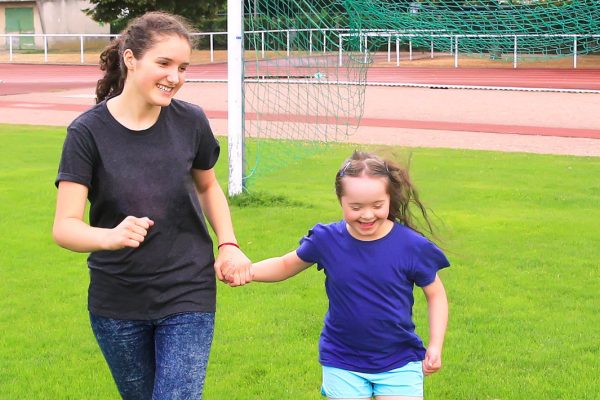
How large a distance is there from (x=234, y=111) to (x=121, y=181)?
20.0 ft

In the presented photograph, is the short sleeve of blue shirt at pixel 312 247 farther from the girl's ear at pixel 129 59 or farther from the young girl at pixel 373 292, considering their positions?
the girl's ear at pixel 129 59

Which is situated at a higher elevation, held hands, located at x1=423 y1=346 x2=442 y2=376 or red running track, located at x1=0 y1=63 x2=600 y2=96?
held hands, located at x1=423 y1=346 x2=442 y2=376

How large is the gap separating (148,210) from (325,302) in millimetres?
3189

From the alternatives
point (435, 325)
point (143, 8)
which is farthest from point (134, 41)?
point (143, 8)

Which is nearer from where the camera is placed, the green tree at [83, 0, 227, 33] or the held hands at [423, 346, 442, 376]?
the held hands at [423, 346, 442, 376]

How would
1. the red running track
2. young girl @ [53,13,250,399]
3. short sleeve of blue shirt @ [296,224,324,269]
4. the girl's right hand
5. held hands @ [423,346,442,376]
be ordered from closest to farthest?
the girl's right hand, young girl @ [53,13,250,399], held hands @ [423,346,442,376], short sleeve of blue shirt @ [296,224,324,269], the red running track

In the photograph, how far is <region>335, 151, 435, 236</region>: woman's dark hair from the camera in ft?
11.2

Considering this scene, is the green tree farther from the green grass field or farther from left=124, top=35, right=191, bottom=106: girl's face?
left=124, top=35, right=191, bottom=106: girl's face

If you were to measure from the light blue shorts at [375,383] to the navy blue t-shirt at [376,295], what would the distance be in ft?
0.07

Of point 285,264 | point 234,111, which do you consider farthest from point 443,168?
point 285,264

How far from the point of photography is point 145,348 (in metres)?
3.45

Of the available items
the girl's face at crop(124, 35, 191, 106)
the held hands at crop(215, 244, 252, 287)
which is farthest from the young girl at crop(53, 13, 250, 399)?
the held hands at crop(215, 244, 252, 287)

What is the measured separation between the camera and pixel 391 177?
3451 mm

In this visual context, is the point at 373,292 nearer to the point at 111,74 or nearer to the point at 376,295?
the point at 376,295
